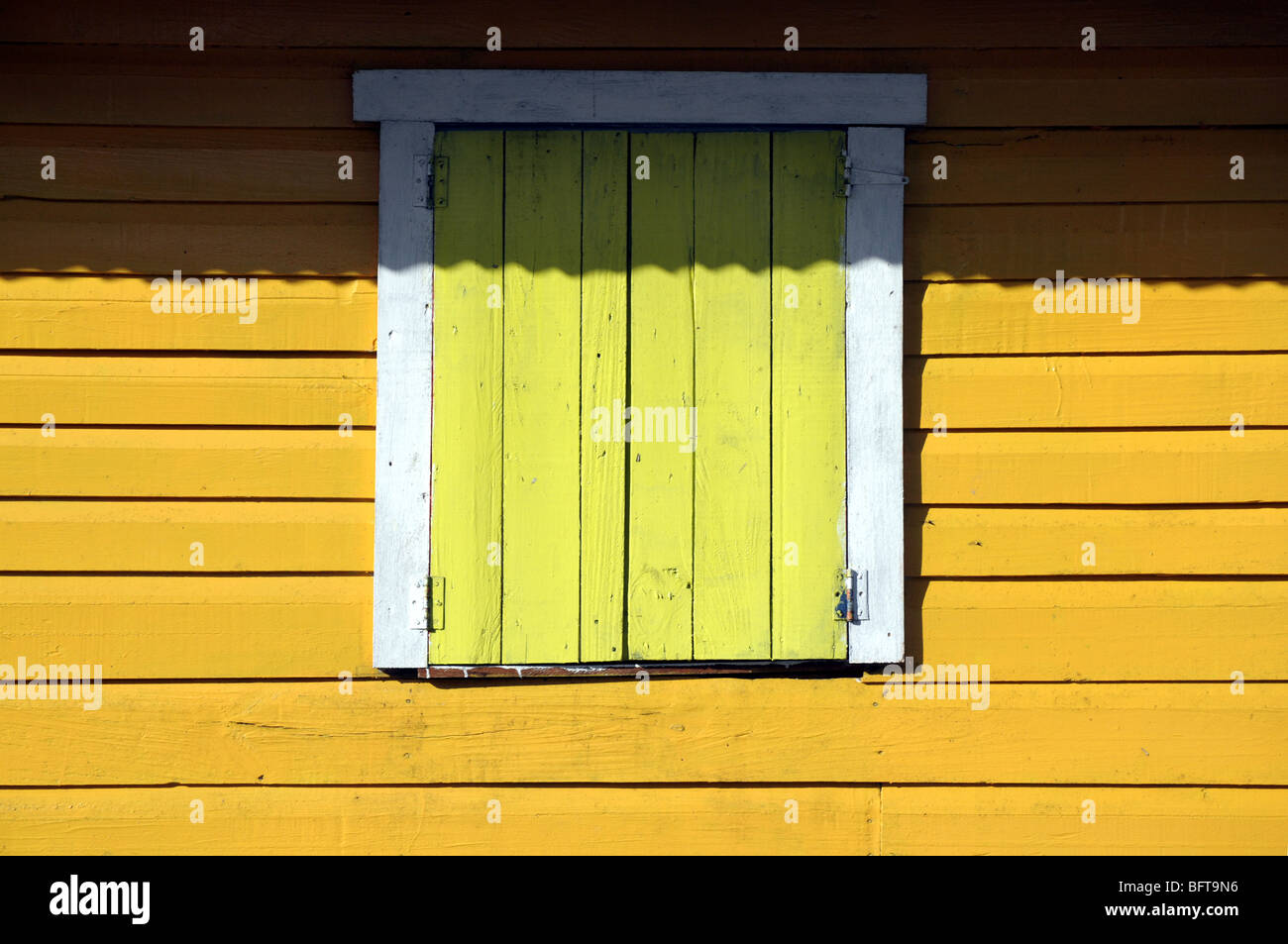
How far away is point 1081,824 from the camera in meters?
2.90

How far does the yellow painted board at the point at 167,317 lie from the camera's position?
2.88 metres

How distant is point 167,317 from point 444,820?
1650mm

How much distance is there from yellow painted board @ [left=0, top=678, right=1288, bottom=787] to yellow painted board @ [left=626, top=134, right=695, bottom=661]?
22cm

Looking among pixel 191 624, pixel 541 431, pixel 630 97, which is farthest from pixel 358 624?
pixel 630 97

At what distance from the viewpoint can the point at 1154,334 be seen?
2.91 m

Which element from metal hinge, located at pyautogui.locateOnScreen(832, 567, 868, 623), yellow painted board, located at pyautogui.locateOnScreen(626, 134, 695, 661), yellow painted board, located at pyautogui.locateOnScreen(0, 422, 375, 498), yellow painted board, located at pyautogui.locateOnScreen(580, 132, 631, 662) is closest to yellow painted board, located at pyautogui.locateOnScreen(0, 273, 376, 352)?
yellow painted board, located at pyautogui.locateOnScreen(0, 422, 375, 498)

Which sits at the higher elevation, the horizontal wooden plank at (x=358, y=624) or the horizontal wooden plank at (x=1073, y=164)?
the horizontal wooden plank at (x=1073, y=164)

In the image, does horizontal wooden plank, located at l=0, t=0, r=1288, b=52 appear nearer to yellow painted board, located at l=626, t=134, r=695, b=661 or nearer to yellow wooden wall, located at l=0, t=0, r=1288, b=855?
yellow wooden wall, located at l=0, t=0, r=1288, b=855

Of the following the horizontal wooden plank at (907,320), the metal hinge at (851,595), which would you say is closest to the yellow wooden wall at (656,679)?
the horizontal wooden plank at (907,320)

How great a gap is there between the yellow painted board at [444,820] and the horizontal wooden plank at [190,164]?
5.62 feet

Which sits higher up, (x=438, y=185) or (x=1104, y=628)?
(x=438, y=185)

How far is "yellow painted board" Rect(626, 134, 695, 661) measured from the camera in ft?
9.32

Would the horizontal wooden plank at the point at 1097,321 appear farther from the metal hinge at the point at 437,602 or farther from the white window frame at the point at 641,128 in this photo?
the metal hinge at the point at 437,602

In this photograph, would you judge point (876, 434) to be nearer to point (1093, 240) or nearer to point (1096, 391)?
point (1096, 391)
